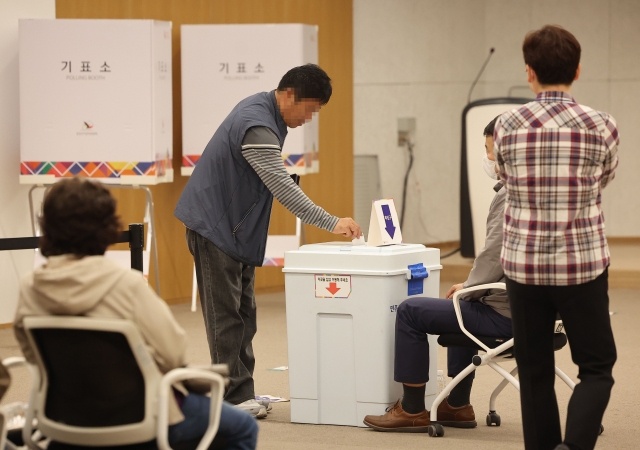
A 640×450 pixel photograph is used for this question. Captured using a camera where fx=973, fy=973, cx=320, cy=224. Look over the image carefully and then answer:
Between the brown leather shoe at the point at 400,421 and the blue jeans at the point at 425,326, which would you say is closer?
the blue jeans at the point at 425,326

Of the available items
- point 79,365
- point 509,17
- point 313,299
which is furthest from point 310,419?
point 509,17

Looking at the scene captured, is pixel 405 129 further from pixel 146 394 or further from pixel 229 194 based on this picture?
pixel 146 394

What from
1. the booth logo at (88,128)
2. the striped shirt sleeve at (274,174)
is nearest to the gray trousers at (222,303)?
the striped shirt sleeve at (274,174)

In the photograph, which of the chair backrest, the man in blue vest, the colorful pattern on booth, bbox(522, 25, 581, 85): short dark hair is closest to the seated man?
the man in blue vest

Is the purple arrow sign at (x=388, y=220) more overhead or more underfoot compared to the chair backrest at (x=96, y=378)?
more overhead

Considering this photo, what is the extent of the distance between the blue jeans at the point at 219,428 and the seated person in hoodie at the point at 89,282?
0.01 metres

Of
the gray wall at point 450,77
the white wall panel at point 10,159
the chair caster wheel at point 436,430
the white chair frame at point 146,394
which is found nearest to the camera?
the white chair frame at point 146,394

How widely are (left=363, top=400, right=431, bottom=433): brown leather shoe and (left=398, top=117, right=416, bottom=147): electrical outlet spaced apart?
513 cm

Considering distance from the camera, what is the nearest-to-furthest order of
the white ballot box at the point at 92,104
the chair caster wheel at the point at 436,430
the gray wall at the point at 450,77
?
the chair caster wheel at the point at 436,430, the white ballot box at the point at 92,104, the gray wall at the point at 450,77

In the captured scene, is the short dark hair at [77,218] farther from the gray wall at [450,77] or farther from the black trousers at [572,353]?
the gray wall at [450,77]

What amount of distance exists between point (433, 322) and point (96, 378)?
1570 mm

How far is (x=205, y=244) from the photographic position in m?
3.58

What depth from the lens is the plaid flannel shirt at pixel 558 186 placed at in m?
2.44

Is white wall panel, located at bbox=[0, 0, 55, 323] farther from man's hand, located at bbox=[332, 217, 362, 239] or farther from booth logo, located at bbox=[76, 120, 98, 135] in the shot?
man's hand, located at bbox=[332, 217, 362, 239]
